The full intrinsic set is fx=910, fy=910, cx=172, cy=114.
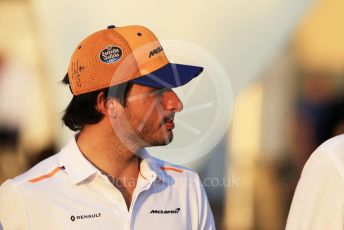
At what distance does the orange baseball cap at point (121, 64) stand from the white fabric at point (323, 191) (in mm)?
583

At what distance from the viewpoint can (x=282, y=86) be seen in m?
5.80

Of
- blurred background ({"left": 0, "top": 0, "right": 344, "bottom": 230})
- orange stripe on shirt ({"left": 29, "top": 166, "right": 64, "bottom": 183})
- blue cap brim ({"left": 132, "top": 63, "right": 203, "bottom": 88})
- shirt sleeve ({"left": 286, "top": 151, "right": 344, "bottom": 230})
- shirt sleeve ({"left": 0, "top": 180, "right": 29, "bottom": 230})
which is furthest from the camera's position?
blurred background ({"left": 0, "top": 0, "right": 344, "bottom": 230})

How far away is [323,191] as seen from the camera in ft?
9.41

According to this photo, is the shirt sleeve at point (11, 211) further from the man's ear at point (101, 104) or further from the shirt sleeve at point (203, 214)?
the shirt sleeve at point (203, 214)

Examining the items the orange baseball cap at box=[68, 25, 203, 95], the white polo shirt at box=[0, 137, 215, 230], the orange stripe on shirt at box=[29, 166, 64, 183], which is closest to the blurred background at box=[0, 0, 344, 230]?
the orange baseball cap at box=[68, 25, 203, 95]

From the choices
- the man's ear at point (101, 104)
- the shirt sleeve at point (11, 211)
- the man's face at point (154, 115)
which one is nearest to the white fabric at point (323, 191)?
the man's face at point (154, 115)

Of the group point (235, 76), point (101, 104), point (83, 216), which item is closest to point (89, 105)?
point (101, 104)

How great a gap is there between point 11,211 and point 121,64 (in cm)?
65

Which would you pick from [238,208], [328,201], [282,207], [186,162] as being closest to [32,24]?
[186,162]

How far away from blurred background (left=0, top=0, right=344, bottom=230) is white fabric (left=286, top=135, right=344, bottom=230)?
2175 mm

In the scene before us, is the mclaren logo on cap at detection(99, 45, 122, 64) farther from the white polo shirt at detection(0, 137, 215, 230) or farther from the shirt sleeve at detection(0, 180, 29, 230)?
the shirt sleeve at detection(0, 180, 29, 230)

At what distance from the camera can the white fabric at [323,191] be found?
284 centimetres

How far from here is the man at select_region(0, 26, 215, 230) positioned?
3.03 metres

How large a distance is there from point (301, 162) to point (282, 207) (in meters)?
0.67
